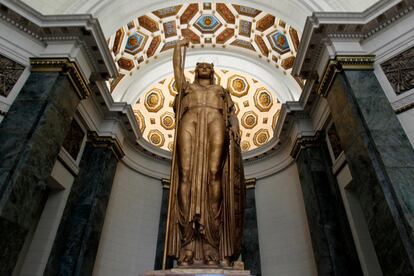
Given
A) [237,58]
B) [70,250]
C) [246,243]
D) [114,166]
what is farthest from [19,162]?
[237,58]

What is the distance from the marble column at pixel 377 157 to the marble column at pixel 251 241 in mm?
4724

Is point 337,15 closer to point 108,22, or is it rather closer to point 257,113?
point 108,22

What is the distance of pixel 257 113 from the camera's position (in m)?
12.5

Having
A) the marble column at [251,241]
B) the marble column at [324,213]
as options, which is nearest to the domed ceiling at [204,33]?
the marble column at [324,213]

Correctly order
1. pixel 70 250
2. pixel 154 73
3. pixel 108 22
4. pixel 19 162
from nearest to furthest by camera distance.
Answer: pixel 19 162 < pixel 70 250 < pixel 108 22 < pixel 154 73

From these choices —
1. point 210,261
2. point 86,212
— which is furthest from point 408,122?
point 86,212

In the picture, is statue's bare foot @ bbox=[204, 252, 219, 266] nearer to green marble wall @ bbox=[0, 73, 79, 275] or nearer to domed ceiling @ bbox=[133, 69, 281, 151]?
green marble wall @ bbox=[0, 73, 79, 275]

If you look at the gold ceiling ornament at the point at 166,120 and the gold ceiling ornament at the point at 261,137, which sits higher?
the gold ceiling ornament at the point at 166,120

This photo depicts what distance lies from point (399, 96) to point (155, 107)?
9.27 metres

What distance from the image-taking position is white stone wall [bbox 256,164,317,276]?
866 cm

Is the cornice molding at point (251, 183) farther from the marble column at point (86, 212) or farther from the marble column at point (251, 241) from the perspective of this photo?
the marble column at point (86, 212)

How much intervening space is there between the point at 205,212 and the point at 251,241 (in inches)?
292

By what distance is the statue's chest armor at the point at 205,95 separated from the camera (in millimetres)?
3820

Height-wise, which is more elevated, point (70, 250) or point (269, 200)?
point (269, 200)
